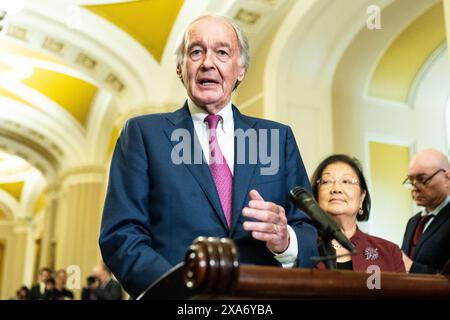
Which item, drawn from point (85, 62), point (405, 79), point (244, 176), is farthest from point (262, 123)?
point (85, 62)

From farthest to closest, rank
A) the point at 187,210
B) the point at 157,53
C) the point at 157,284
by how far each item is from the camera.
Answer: the point at 157,53
the point at 187,210
the point at 157,284

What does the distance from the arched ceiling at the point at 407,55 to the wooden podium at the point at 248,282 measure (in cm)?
580

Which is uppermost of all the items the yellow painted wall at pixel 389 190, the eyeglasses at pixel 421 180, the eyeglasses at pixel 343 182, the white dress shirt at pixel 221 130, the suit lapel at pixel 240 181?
the yellow painted wall at pixel 389 190

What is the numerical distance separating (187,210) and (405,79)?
6.25 m

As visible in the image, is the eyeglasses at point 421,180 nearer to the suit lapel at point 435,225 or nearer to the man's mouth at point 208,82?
the suit lapel at point 435,225

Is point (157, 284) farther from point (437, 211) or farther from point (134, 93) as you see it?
point (134, 93)

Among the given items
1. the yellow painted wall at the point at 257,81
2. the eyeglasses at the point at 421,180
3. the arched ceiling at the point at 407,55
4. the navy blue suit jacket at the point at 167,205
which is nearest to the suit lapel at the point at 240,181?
the navy blue suit jacket at the point at 167,205

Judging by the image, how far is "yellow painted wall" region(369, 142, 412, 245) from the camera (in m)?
6.71

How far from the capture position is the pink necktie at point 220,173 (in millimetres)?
1546

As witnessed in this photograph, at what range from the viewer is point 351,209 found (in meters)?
2.78

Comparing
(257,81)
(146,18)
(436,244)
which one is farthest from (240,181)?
(146,18)

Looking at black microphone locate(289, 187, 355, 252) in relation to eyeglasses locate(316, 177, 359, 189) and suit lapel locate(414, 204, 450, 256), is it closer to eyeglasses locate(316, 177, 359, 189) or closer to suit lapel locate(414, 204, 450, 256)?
eyeglasses locate(316, 177, 359, 189)

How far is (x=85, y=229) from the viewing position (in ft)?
40.3

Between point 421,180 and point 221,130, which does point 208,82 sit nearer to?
point 221,130
